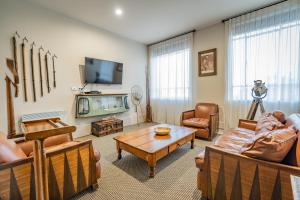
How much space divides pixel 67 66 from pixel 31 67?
27.5 inches

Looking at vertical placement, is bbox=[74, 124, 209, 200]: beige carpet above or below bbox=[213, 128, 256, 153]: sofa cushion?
below

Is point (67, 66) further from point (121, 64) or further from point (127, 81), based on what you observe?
point (127, 81)

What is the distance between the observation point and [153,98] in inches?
215

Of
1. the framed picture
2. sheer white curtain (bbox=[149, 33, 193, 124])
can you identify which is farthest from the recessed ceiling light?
the framed picture

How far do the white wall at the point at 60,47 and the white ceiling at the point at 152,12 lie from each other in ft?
0.81

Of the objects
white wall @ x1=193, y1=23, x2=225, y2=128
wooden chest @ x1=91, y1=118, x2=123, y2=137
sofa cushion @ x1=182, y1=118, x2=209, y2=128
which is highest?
white wall @ x1=193, y1=23, x2=225, y2=128

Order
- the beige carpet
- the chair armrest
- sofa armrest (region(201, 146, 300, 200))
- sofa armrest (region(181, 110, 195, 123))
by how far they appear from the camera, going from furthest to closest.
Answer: sofa armrest (region(181, 110, 195, 123)) < the chair armrest < the beige carpet < sofa armrest (region(201, 146, 300, 200))

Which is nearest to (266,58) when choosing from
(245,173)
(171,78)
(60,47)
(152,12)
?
(171,78)

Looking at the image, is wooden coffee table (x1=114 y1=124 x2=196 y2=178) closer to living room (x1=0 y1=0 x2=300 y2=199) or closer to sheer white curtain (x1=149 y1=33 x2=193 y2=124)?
living room (x1=0 y1=0 x2=300 y2=199)

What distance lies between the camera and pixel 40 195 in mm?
1012

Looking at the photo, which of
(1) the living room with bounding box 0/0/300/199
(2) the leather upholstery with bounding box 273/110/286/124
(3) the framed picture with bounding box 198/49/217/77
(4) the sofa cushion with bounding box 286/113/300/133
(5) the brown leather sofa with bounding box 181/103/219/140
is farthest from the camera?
(3) the framed picture with bounding box 198/49/217/77

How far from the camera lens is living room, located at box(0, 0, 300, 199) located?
124 cm

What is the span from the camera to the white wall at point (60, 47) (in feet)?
8.93

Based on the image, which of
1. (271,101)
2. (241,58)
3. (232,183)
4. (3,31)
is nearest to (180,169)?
(232,183)
